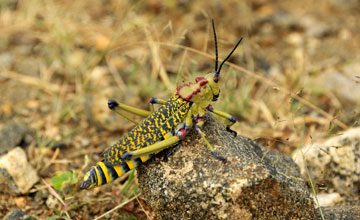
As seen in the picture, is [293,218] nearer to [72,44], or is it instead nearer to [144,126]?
[144,126]

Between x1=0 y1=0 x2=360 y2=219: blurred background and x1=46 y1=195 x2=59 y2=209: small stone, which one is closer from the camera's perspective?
x1=46 y1=195 x2=59 y2=209: small stone

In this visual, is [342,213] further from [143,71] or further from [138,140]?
[143,71]

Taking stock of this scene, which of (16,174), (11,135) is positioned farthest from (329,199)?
(11,135)

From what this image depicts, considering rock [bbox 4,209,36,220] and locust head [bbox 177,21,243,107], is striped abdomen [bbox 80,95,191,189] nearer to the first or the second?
locust head [bbox 177,21,243,107]

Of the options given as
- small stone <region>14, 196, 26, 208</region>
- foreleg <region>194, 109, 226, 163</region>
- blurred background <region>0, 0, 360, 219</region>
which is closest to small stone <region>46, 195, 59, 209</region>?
blurred background <region>0, 0, 360, 219</region>

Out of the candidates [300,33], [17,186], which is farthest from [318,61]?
A: [17,186]

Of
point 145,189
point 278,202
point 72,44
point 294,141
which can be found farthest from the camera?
point 72,44

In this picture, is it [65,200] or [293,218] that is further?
[65,200]
